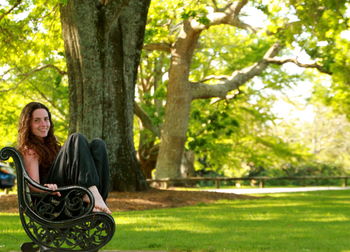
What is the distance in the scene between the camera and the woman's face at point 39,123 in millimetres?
5789

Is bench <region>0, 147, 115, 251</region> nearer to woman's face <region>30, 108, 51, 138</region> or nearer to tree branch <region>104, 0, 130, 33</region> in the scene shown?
woman's face <region>30, 108, 51, 138</region>

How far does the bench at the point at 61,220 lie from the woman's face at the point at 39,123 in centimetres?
45

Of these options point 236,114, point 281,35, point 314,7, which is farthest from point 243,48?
point 314,7

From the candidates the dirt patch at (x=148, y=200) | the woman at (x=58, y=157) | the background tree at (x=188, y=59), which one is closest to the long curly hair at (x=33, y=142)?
the woman at (x=58, y=157)

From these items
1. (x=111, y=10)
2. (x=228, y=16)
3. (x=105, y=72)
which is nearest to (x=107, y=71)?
(x=105, y=72)

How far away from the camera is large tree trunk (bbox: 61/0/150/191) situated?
50.1ft

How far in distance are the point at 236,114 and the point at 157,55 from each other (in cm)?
670

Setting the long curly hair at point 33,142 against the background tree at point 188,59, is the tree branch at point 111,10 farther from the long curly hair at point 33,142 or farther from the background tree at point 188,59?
the long curly hair at point 33,142

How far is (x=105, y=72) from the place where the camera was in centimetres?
1541

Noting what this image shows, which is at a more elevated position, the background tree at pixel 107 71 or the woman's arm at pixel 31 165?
the background tree at pixel 107 71

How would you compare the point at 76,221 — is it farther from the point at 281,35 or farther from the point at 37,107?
the point at 281,35

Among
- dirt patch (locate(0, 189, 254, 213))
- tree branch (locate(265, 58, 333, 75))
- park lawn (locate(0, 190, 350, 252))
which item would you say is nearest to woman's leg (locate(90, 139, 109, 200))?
park lawn (locate(0, 190, 350, 252))

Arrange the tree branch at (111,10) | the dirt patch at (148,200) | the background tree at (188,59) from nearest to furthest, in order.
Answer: the dirt patch at (148,200) < the tree branch at (111,10) < the background tree at (188,59)

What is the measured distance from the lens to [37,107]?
19.0 feet
